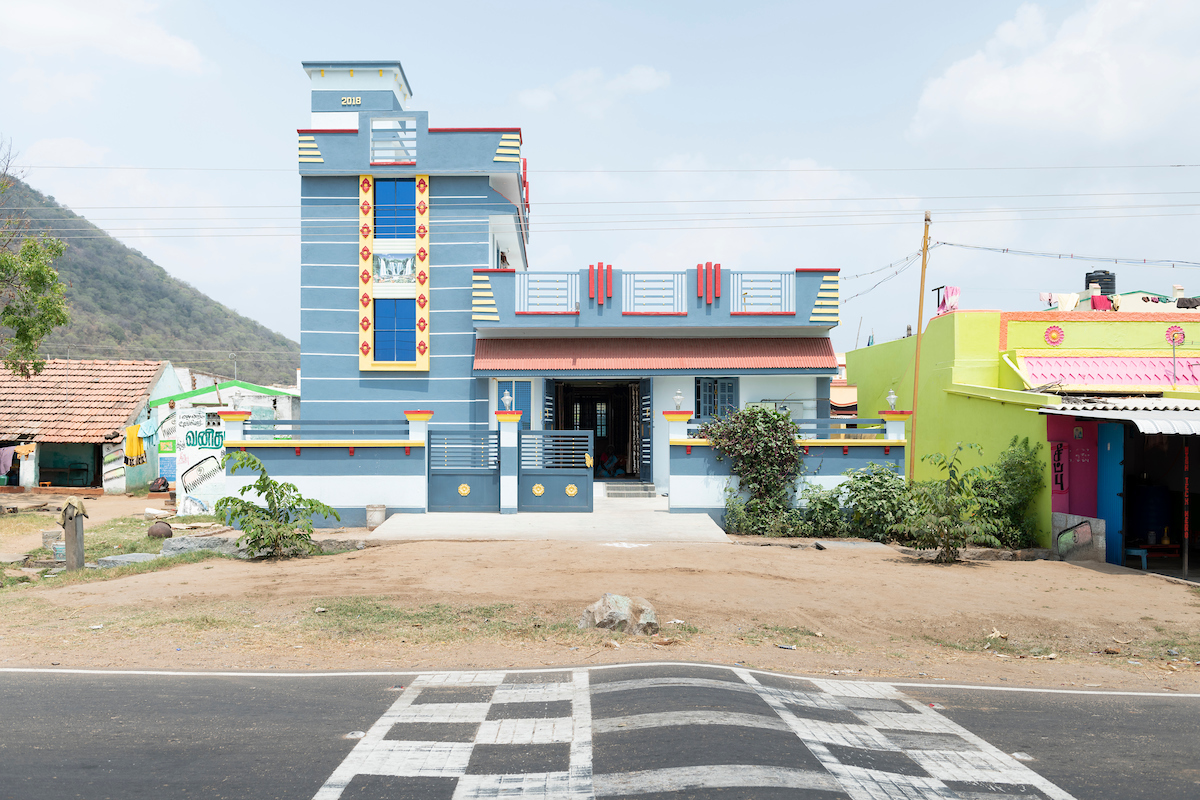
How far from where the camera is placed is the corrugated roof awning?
11773mm

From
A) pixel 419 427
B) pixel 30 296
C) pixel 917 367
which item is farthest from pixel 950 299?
pixel 30 296

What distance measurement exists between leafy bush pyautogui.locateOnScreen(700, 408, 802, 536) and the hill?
2056 inches

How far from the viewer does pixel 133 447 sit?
2578cm

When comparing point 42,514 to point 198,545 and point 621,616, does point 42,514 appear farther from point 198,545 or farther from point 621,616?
point 621,616

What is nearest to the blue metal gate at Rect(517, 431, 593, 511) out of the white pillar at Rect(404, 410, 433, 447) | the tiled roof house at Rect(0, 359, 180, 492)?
the white pillar at Rect(404, 410, 433, 447)

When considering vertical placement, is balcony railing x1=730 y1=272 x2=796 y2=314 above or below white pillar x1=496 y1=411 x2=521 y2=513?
above

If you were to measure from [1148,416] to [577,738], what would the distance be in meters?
12.1

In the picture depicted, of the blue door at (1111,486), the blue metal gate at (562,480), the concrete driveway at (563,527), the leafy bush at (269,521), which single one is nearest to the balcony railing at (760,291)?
the blue metal gate at (562,480)

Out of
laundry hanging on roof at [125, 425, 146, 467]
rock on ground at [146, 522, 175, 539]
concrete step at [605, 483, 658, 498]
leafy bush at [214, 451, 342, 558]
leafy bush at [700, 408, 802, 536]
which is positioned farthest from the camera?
laundry hanging on roof at [125, 425, 146, 467]

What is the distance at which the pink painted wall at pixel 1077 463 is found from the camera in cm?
1423

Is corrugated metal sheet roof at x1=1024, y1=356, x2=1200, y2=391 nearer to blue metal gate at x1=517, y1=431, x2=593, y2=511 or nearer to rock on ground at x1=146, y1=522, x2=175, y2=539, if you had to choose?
blue metal gate at x1=517, y1=431, x2=593, y2=511

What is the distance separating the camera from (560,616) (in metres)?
8.78

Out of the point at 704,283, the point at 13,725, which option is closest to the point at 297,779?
the point at 13,725

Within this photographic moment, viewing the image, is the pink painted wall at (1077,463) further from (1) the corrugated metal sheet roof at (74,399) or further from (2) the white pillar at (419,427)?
(1) the corrugated metal sheet roof at (74,399)
